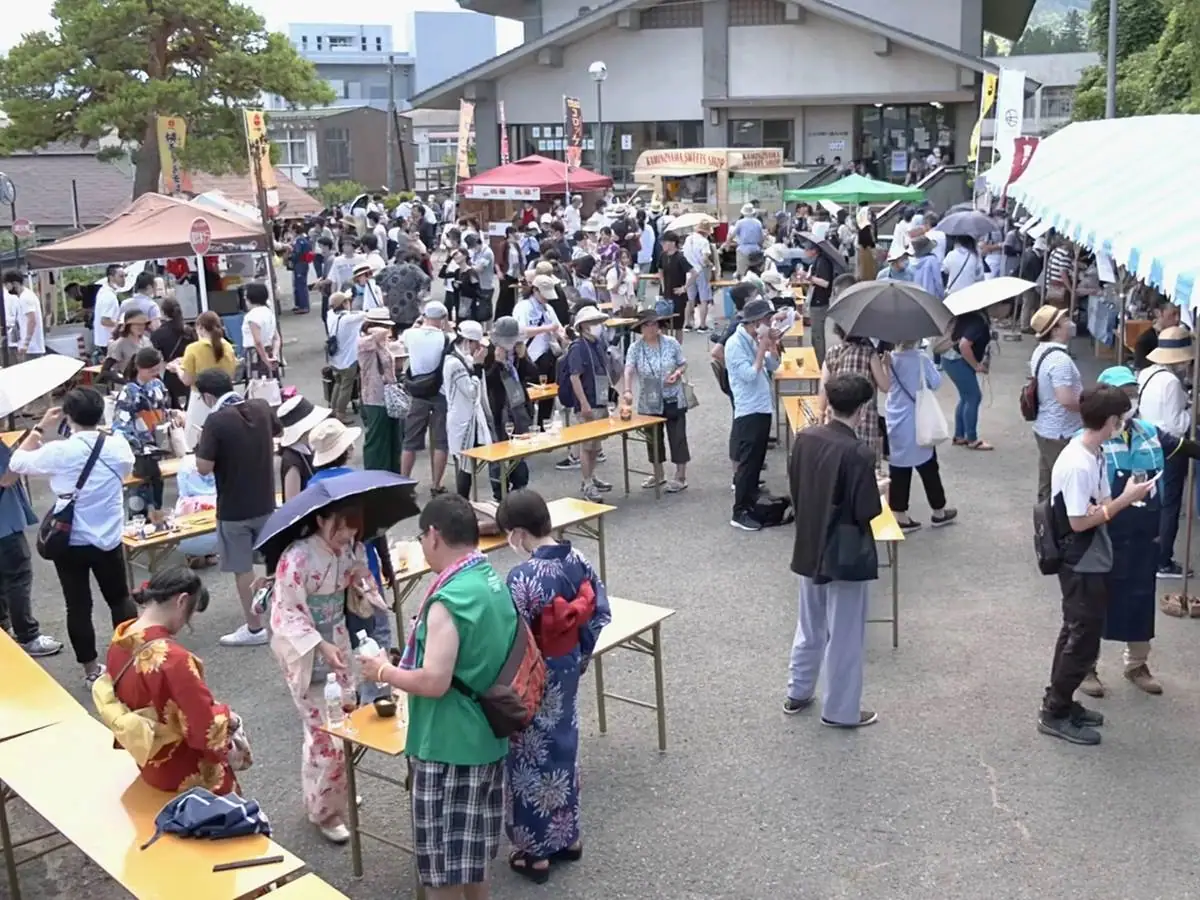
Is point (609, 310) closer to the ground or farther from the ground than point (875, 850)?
farther from the ground

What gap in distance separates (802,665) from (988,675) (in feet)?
3.84

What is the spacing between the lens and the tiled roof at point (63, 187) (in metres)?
28.5

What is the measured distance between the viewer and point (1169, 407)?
7.47m

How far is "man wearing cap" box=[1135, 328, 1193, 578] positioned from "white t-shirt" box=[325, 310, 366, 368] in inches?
287

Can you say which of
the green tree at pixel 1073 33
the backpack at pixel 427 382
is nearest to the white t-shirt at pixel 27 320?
the backpack at pixel 427 382

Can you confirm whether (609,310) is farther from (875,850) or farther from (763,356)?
(875,850)

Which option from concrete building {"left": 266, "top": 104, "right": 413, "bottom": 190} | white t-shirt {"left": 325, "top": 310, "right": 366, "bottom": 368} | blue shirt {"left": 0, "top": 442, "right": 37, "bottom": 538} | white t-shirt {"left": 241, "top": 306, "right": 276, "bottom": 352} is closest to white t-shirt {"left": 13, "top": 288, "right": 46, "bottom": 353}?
white t-shirt {"left": 241, "top": 306, "right": 276, "bottom": 352}

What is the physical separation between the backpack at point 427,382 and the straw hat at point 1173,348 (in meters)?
4.96

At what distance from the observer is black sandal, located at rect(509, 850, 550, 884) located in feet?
16.5

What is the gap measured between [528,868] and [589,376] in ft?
19.3

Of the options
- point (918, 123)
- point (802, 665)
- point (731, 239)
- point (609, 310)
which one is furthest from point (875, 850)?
point (918, 123)

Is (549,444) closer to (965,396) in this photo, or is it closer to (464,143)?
(965,396)

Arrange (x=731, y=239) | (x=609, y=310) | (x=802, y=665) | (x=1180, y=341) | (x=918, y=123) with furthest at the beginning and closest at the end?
(x=918, y=123) < (x=731, y=239) < (x=609, y=310) < (x=1180, y=341) < (x=802, y=665)

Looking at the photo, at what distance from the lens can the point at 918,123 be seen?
36.8 meters
